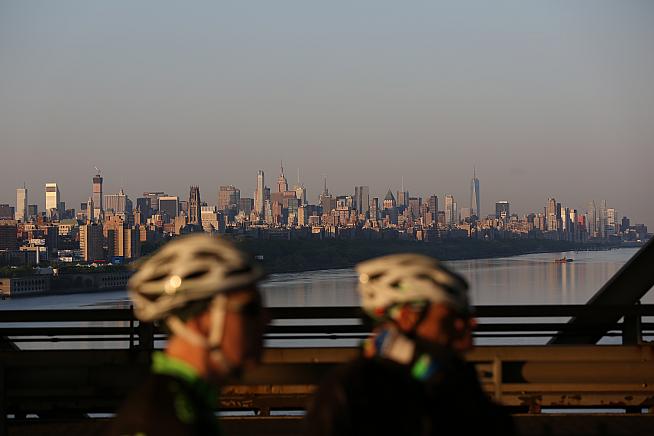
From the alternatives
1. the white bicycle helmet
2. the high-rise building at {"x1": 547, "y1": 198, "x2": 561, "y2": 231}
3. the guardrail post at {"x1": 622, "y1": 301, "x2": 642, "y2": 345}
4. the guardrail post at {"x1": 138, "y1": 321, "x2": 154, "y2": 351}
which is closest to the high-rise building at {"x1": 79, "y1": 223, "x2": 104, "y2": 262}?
the high-rise building at {"x1": 547, "y1": 198, "x2": 561, "y2": 231}

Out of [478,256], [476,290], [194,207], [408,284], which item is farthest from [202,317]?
[194,207]

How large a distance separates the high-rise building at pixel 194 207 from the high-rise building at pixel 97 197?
110 ft

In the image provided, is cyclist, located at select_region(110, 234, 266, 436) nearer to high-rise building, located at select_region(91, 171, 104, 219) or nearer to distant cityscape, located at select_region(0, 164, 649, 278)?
distant cityscape, located at select_region(0, 164, 649, 278)

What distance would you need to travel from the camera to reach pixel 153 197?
189125 millimetres

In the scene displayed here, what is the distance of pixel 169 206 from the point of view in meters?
174

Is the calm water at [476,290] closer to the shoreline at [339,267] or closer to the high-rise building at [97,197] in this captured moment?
the shoreline at [339,267]

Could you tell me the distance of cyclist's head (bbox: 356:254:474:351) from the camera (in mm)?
3357

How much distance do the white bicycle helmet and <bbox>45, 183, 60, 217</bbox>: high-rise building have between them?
188763 millimetres

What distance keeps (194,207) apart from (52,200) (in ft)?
192

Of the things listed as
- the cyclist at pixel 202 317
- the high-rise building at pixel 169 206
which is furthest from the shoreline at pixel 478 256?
the high-rise building at pixel 169 206

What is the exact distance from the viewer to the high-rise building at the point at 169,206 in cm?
16985

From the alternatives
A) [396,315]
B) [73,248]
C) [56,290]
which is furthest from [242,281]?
[73,248]

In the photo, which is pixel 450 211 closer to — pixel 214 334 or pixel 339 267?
pixel 339 267

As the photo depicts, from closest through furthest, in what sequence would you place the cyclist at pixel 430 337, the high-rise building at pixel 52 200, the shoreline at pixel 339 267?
the cyclist at pixel 430 337, the shoreline at pixel 339 267, the high-rise building at pixel 52 200
